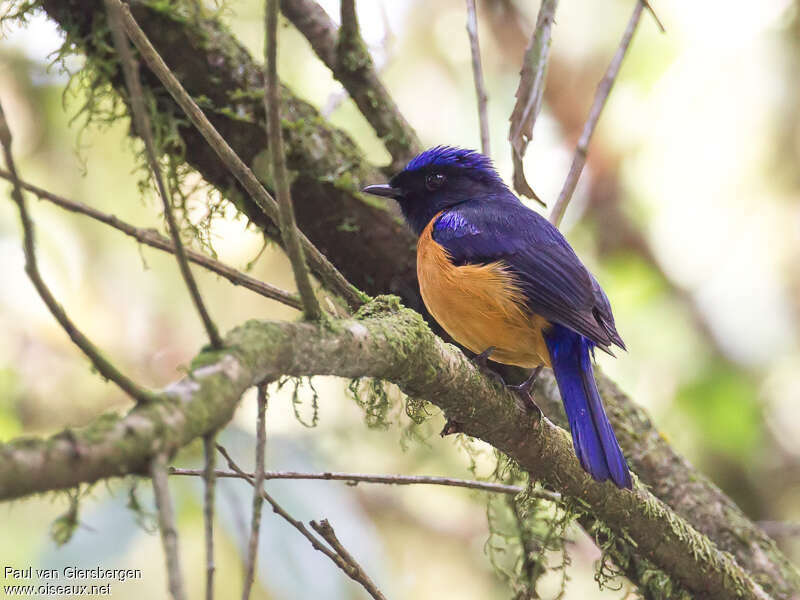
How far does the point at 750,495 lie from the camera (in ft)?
20.4

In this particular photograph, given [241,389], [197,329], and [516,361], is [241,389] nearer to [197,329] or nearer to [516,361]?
[516,361]

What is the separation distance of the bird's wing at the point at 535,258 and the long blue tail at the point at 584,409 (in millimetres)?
102

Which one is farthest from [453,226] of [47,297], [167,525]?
[167,525]

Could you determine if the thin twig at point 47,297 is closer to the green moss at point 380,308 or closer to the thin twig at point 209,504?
the thin twig at point 209,504

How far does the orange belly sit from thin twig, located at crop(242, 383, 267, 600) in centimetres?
173

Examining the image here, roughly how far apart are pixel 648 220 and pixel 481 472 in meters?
2.33

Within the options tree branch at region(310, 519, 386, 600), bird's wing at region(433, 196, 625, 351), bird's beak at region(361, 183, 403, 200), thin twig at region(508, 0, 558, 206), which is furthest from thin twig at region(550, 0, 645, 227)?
tree branch at region(310, 519, 386, 600)

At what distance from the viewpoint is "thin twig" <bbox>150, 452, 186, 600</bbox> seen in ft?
3.95

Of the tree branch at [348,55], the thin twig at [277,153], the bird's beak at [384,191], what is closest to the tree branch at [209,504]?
the thin twig at [277,153]

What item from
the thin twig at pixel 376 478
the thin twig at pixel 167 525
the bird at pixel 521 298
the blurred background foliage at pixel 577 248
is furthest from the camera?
the blurred background foliage at pixel 577 248

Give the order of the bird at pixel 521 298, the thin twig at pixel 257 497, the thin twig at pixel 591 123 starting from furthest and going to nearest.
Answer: the thin twig at pixel 591 123 < the bird at pixel 521 298 < the thin twig at pixel 257 497

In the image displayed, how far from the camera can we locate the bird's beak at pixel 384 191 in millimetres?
3880

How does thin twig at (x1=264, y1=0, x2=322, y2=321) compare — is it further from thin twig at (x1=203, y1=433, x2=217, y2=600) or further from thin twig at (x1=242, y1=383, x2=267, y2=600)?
thin twig at (x1=203, y1=433, x2=217, y2=600)

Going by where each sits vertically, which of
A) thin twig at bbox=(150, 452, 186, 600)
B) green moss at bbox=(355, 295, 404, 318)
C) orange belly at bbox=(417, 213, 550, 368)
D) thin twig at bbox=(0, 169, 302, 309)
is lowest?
thin twig at bbox=(150, 452, 186, 600)
